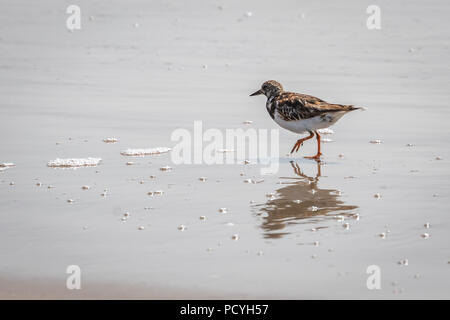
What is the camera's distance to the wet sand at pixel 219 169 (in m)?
6.00

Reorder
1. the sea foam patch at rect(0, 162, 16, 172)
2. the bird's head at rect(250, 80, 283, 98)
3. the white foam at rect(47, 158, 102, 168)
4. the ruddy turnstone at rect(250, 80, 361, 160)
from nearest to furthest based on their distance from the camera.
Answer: the sea foam patch at rect(0, 162, 16, 172)
the white foam at rect(47, 158, 102, 168)
the ruddy turnstone at rect(250, 80, 361, 160)
the bird's head at rect(250, 80, 283, 98)

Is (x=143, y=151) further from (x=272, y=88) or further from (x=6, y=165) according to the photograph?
(x=272, y=88)

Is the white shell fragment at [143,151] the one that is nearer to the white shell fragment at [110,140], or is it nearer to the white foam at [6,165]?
the white shell fragment at [110,140]

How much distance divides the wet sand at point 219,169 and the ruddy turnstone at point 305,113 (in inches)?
13.2

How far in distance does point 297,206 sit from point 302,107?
2.92 meters

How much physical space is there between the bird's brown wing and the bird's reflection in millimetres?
1519

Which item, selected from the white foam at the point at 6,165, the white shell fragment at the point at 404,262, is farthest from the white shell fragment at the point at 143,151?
the white shell fragment at the point at 404,262

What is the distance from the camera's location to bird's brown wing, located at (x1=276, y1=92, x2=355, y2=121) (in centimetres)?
1013

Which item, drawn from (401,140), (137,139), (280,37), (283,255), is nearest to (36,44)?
(280,37)

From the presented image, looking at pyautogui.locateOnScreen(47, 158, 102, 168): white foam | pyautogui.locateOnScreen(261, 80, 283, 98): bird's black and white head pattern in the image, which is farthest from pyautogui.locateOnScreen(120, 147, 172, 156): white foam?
pyautogui.locateOnScreen(261, 80, 283, 98): bird's black and white head pattern

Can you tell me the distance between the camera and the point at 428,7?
2188cm

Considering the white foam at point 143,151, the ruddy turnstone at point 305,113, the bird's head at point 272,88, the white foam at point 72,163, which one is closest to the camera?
the white foam at point 72,163

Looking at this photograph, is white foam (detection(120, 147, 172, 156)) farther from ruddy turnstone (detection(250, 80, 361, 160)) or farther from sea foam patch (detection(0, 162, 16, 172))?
ruddy turnstone (detection(250, 80, 361, 160))
